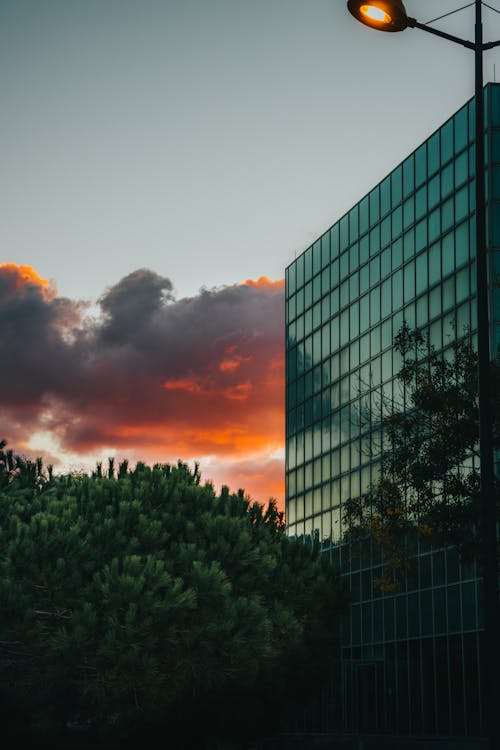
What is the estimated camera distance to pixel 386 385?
150 feet

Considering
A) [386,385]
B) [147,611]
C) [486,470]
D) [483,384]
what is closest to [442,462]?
[147,611]

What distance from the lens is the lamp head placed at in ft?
40.9

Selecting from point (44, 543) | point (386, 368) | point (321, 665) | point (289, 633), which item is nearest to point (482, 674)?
point (321, 665)

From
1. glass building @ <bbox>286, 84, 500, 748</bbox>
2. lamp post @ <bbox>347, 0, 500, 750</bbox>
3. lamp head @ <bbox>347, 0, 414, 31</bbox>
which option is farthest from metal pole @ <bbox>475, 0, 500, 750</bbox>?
glass building @ <bbox>286, 84, 500, 748</bbox>

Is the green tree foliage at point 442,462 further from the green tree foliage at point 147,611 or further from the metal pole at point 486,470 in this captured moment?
the metal pole at point 486,470

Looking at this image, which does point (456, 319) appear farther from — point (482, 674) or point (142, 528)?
point (142, 528)

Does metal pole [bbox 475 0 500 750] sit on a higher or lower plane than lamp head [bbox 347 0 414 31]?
lower

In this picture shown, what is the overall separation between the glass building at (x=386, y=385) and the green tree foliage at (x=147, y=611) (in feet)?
21.1

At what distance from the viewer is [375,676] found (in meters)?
45.4

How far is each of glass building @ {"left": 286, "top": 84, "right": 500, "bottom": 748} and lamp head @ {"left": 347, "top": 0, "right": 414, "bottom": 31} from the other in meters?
19.6

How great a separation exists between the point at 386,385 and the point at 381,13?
111ft

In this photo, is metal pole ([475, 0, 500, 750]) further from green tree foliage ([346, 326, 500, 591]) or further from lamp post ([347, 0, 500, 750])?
green tree foliage ([346, 326, 500, 591])

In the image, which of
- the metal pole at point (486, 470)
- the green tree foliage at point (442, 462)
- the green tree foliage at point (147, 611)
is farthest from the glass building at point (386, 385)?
the metal pole at point (486, 470)

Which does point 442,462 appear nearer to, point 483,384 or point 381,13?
point 483,384
